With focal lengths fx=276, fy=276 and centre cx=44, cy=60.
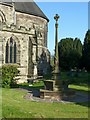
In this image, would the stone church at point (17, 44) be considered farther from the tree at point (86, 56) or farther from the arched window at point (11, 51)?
the tree at point (86, 56)

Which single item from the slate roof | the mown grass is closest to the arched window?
the slate roof

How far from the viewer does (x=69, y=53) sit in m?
53.4

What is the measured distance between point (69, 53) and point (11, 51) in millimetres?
26407

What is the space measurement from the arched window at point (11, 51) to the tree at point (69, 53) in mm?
23321

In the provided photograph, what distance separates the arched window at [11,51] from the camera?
91.6 ft

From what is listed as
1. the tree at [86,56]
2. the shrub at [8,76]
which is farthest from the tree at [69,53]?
the shrub at [8,76]

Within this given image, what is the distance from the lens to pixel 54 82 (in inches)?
601

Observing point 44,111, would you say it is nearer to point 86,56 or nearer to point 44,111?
point 44,111

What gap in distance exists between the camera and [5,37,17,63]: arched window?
27.9 m

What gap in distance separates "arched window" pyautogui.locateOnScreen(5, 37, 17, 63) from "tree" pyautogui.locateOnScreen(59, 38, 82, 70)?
23.3 metres

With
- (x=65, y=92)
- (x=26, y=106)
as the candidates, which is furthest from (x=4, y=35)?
(x=26, y=106)

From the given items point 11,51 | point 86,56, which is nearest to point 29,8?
point 11,51

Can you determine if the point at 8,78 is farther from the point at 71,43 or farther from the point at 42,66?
the point at 71,43

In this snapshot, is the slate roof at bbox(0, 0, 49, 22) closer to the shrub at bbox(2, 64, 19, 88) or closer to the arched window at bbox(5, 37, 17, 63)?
the arched window at bbox(5, 37, 17, 63)
